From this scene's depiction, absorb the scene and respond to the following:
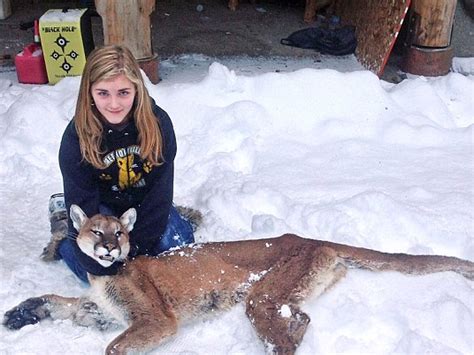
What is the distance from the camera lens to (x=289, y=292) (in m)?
3.32

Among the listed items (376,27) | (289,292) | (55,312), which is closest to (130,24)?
(376,27)

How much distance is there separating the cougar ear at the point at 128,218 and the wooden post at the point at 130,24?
3.01m

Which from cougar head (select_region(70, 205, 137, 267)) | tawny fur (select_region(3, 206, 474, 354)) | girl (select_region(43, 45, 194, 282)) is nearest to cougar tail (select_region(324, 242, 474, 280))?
tawny fur (select_region(3, 206, 474, 354))

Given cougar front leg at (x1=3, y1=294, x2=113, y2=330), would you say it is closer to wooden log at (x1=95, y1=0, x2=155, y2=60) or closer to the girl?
the girl

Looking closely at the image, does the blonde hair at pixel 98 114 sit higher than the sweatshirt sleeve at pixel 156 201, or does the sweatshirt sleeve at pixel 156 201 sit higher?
the blonde hair at pixel 98 114

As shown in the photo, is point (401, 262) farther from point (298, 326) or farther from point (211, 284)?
point (211, 284)

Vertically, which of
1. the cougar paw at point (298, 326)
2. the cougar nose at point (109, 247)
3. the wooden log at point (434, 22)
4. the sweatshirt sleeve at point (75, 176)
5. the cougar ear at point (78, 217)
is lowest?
the cougar paw at point (298, 326)

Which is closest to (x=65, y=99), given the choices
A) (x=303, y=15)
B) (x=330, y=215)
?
(x=330, y=215)

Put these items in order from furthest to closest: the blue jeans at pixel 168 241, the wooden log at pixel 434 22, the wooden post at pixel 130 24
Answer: the wooden log at pixel 434 22
the wooden post at pixel 130 24
the blue jeans at pixel 168 241

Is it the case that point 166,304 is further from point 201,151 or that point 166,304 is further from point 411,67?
point 411,67

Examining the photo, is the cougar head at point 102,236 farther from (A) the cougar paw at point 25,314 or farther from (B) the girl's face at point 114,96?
(B) the girl's face at point 114,96

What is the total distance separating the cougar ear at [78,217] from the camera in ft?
10.8

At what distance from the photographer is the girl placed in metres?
3.26

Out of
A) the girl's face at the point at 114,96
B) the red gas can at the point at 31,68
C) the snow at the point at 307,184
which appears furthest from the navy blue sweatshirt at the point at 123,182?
the red gas can at the point at 31,68
